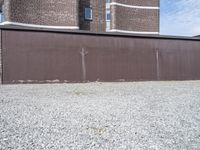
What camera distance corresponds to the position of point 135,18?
25.9 metres

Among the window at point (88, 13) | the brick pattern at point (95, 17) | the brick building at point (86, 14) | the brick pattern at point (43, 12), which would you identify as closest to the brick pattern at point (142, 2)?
the brick building at point (86, 14)

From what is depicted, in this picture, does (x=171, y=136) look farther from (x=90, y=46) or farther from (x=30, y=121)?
(x=90, y=46)

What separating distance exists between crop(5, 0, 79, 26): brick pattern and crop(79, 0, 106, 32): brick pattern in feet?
5.93

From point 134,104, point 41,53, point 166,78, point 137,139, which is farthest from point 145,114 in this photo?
point 166,78

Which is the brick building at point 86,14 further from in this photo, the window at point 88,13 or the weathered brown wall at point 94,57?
the weathered brown wall at point 94,57

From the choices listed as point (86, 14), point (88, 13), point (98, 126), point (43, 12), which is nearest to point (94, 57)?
point (43, 12)

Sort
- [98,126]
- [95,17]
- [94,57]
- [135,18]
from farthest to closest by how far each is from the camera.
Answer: [135,18] < [95,17] < [94,57] < [98,126]

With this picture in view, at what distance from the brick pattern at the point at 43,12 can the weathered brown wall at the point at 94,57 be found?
6632mm

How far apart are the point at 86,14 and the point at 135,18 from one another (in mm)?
5104

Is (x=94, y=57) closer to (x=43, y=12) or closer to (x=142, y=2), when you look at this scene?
(x=43, y=12)

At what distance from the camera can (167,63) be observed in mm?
17734

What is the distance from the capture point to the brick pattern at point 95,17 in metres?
24.0

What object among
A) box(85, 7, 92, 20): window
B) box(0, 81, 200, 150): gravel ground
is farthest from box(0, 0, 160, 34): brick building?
box(0, 81, 200, 150): gravel ground

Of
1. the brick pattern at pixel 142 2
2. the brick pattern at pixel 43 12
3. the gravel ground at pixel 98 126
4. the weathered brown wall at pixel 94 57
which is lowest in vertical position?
the gravel ground at pixel 98 126
